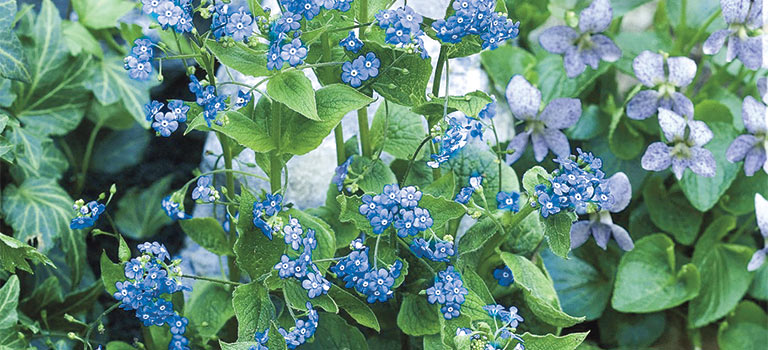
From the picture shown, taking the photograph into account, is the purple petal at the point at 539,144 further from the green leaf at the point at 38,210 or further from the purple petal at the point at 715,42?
the green leaf at the point at 38,210

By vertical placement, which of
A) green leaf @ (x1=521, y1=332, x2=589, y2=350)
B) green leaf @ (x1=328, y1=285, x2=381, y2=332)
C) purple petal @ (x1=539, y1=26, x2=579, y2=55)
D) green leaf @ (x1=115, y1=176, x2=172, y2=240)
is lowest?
green leaf @ (x1=115, y1=176, x2=172, y2=240)

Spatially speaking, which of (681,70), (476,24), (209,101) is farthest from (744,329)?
(209,101)

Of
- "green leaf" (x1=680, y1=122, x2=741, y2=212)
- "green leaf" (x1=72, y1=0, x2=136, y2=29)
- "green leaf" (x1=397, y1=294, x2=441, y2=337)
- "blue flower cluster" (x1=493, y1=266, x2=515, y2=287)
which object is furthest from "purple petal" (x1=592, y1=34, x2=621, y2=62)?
"green leaf" (x1=72, y1=0, x2=136, y2=29)

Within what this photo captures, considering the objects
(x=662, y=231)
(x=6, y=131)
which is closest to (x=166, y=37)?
(x=6, y=131)

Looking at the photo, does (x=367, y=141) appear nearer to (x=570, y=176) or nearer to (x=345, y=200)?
(x=345, y=200)

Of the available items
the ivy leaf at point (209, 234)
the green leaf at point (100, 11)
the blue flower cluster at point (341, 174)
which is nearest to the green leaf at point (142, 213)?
the green leaf at point (100, 11)

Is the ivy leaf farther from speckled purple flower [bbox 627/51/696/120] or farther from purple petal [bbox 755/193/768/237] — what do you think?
purple petal [bbox 755/193/768/237]
